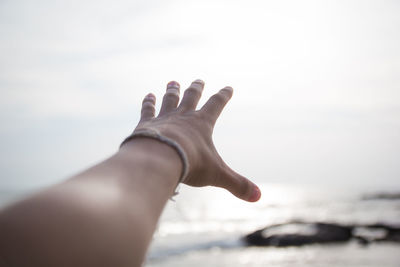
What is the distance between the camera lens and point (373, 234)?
1967 centimetres

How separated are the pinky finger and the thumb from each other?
463 mm

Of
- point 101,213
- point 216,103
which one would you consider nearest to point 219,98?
point 216,103

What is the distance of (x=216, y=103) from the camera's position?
5.66ft

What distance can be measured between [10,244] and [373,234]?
21609mm

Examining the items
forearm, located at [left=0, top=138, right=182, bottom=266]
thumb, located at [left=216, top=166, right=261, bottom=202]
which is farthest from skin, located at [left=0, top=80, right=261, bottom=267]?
thumb, located at [left=216, top=166, right=261, bottom=202]

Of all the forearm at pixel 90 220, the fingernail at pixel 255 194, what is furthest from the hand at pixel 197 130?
the forearm at pixel 90 220

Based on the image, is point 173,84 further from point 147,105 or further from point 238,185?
point 238,185

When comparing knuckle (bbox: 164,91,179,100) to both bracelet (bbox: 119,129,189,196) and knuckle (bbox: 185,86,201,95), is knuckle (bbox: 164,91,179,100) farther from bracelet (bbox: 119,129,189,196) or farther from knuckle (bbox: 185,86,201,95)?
bracelet (bbox: 119,129,189,196)

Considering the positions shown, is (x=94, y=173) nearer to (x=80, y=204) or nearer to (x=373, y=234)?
(x=80, y=204)

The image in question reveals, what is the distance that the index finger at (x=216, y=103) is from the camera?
1.66 metres

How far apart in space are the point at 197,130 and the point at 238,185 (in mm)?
330

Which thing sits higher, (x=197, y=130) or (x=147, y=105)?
(x=147, y=105)

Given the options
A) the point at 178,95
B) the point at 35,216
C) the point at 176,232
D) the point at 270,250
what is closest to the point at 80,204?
the point at 35,216

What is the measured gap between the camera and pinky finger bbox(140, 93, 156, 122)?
6.12ft
